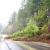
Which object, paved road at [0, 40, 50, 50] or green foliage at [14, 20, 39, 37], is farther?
green foliage at [14, 20, 39, 37]

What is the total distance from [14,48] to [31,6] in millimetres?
1261

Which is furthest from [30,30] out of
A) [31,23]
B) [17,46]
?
[17,46]

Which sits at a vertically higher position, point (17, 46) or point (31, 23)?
point (31, 23)

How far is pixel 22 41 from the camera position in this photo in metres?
3.84

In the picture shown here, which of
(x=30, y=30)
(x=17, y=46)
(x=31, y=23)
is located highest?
(x=31, y=23)

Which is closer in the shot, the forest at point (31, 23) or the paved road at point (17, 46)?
the paved road at point (17, 46)

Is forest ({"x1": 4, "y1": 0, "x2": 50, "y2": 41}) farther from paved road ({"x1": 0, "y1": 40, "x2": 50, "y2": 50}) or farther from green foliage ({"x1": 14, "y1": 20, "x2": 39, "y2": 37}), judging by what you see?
paved road ({"x1": 0, "y1": 40, "x2": 50, "y2": 50})

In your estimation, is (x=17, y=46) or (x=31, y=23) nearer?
(x=17, y=46)

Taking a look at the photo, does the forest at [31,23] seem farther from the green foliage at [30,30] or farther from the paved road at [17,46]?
the paved road at [17,46]

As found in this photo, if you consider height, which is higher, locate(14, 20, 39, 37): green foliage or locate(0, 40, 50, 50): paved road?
locate(14, 20, 39, 37): green foliage

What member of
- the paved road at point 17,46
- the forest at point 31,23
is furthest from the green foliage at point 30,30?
the paved road at point 17,46

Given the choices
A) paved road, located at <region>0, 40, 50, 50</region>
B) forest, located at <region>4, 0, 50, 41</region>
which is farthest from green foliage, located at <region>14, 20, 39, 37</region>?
paved road, located at <region>0, 40, 50, 50</region>

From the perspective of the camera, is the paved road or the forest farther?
the forest

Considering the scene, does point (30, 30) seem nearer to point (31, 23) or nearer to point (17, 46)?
point (31, 23)
